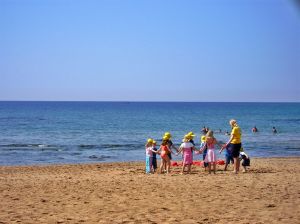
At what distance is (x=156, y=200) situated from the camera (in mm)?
9406

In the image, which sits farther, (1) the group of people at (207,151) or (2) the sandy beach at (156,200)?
(1) the group of people at (207,151)

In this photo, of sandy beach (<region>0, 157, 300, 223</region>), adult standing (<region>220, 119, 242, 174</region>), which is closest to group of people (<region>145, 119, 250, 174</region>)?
adult standing (<region>220, 119, 242, 174</region>)

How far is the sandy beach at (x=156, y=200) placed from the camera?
25.8 feet

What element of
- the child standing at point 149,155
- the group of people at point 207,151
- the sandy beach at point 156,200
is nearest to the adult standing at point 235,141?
the group of people at point 207,151

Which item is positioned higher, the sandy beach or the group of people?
the group of people

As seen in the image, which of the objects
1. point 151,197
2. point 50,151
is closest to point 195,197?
point 151,197

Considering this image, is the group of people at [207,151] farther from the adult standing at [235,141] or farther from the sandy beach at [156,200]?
the sandy beach at [156,200]

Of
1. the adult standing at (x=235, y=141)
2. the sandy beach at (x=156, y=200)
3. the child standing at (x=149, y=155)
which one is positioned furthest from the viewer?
the child standing at (x=149, y=155)

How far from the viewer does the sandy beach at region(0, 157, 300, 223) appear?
788 centimetres

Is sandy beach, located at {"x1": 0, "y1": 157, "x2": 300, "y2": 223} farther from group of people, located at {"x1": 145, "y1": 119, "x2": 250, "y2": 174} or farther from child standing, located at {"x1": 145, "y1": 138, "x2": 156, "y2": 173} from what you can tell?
child standing, located at {"x1": 145, "y1": 138, "x2": 156, "y2": 173}

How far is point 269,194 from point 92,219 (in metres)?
4.04

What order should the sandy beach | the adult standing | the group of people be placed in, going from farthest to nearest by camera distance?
1. the group of people
2. the adult standing
3. the sandy beach

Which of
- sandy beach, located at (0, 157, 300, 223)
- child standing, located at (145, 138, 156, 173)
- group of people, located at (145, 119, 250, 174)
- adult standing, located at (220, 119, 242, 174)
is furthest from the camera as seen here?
child standing, located at (145, 138, 156, 173)

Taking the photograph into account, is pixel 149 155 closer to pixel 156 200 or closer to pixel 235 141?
pixel 235 141
